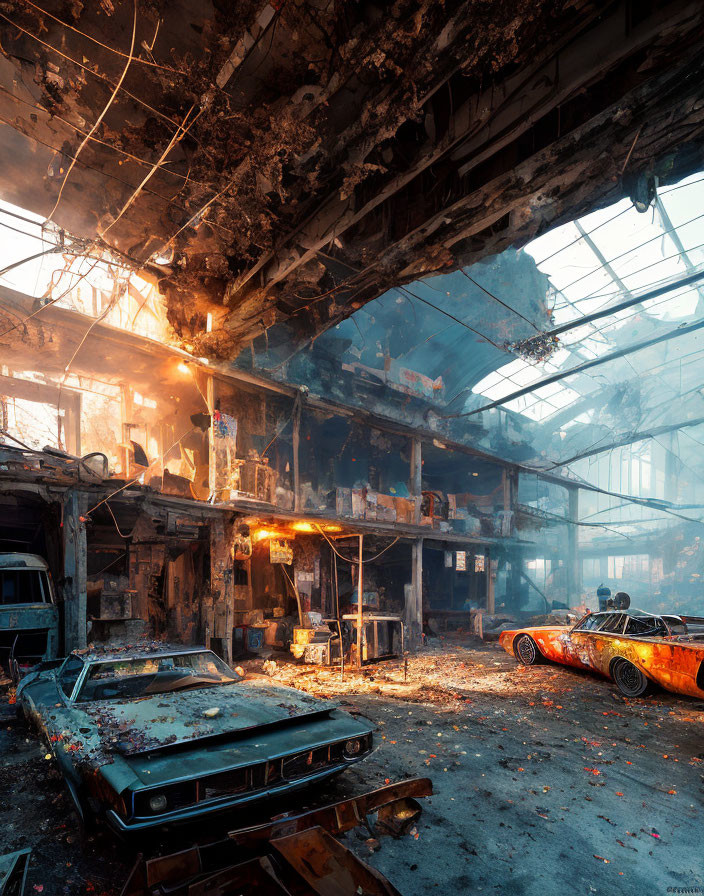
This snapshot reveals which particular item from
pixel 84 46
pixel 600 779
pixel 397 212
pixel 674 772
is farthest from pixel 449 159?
pixel 674 772

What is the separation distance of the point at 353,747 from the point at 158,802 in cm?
167

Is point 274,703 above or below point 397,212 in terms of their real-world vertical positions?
below

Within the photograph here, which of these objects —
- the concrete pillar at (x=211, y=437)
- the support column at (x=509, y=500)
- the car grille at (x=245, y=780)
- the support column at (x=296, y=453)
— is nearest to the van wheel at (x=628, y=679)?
the car grille at (x=245, y=780)

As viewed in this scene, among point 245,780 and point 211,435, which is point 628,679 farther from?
point 211,435

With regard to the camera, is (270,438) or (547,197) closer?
(547,197)

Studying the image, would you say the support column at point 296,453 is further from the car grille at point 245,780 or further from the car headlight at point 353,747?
the car grille at point 245,780

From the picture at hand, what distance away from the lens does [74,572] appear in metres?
8.86

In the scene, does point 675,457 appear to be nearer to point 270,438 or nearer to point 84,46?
point 270,438

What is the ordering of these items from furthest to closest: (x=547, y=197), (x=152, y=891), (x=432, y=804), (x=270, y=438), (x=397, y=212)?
1. (x=270, y=438)
2. (x=397, y=212)
3. (x=547, y=197)
4. (x=432, y=804)
5. (x=152, y=891)

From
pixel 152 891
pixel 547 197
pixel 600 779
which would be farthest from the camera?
pixel 547 197

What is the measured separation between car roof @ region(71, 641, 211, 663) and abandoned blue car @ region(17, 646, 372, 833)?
0.02 metres

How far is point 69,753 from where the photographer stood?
3529mm

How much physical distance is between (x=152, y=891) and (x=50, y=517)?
934 centimetres

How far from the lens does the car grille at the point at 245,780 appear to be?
9.92ft
